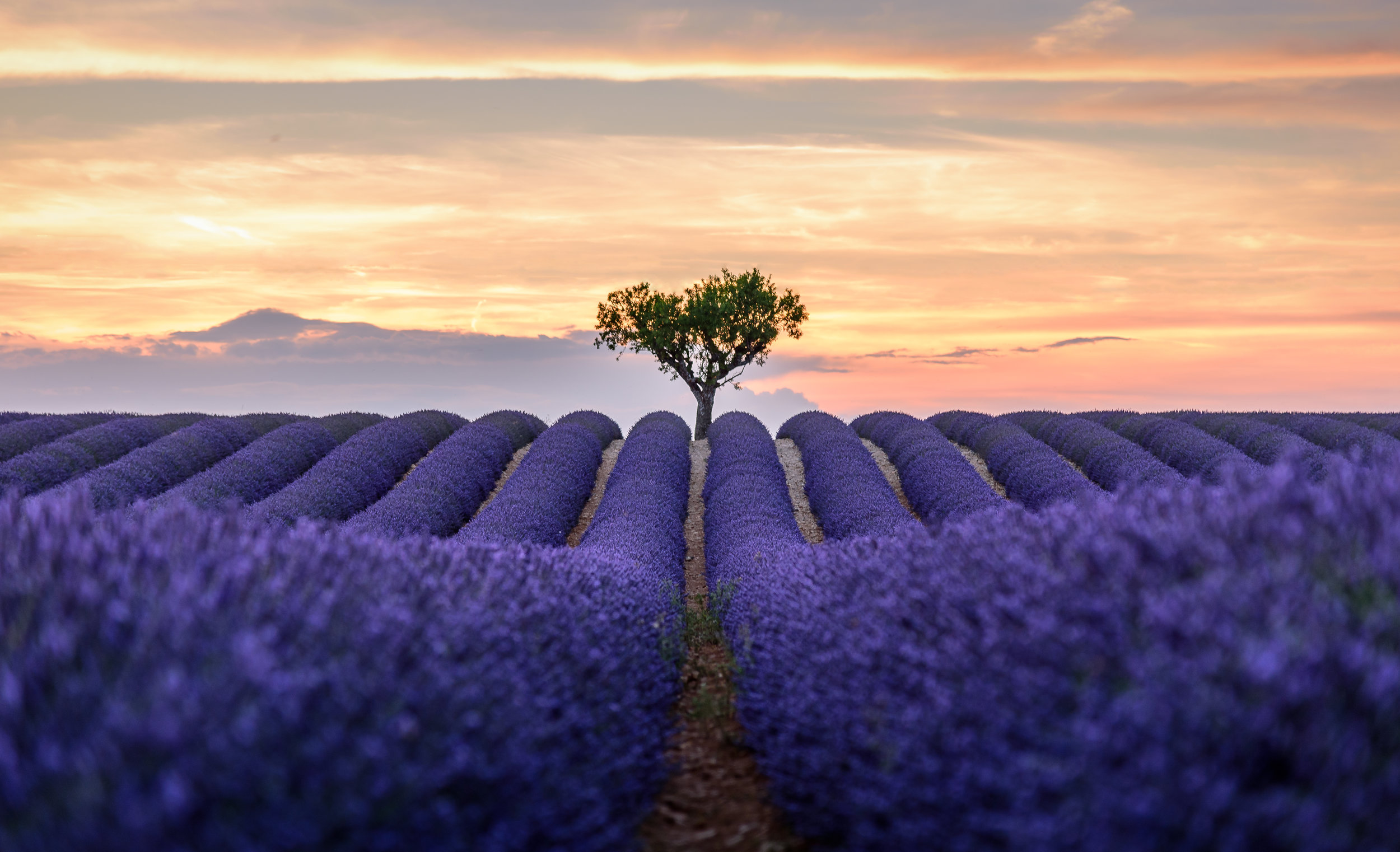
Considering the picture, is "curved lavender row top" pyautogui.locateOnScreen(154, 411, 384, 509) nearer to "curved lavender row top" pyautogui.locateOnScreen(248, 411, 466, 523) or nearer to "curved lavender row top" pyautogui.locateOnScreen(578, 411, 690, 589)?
"curved lavender row top" pyautogui.locateOnScreen(248, 411, 466, 523)

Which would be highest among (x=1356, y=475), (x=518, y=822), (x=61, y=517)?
(x=1356, y=475)

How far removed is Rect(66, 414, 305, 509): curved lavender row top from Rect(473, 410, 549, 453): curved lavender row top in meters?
5.10

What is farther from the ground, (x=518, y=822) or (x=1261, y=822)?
(x=1261, y=822)

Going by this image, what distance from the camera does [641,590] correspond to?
6867 mm

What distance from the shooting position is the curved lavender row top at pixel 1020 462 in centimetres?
1434

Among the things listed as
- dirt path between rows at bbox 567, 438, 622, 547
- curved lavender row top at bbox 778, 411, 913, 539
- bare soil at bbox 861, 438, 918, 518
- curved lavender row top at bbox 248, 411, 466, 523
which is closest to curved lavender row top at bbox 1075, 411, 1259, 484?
bare soil at bbox 861, 438, 918, 518

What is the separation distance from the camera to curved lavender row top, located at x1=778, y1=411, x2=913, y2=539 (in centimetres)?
1207

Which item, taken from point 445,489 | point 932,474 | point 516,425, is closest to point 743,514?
point 932,474

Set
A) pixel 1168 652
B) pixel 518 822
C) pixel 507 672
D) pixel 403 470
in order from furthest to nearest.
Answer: pixel 403 470 < pixel 507 672 < pixel 518 822 < pixel 1168 652

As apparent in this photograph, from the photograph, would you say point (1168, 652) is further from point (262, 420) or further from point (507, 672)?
point (262, 420)

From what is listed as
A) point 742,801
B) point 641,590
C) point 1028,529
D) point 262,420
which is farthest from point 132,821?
point 262,420

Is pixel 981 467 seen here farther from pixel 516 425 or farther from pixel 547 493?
pixel 516 425

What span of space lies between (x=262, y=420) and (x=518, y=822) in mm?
21013

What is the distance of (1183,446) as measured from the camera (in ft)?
58.1
